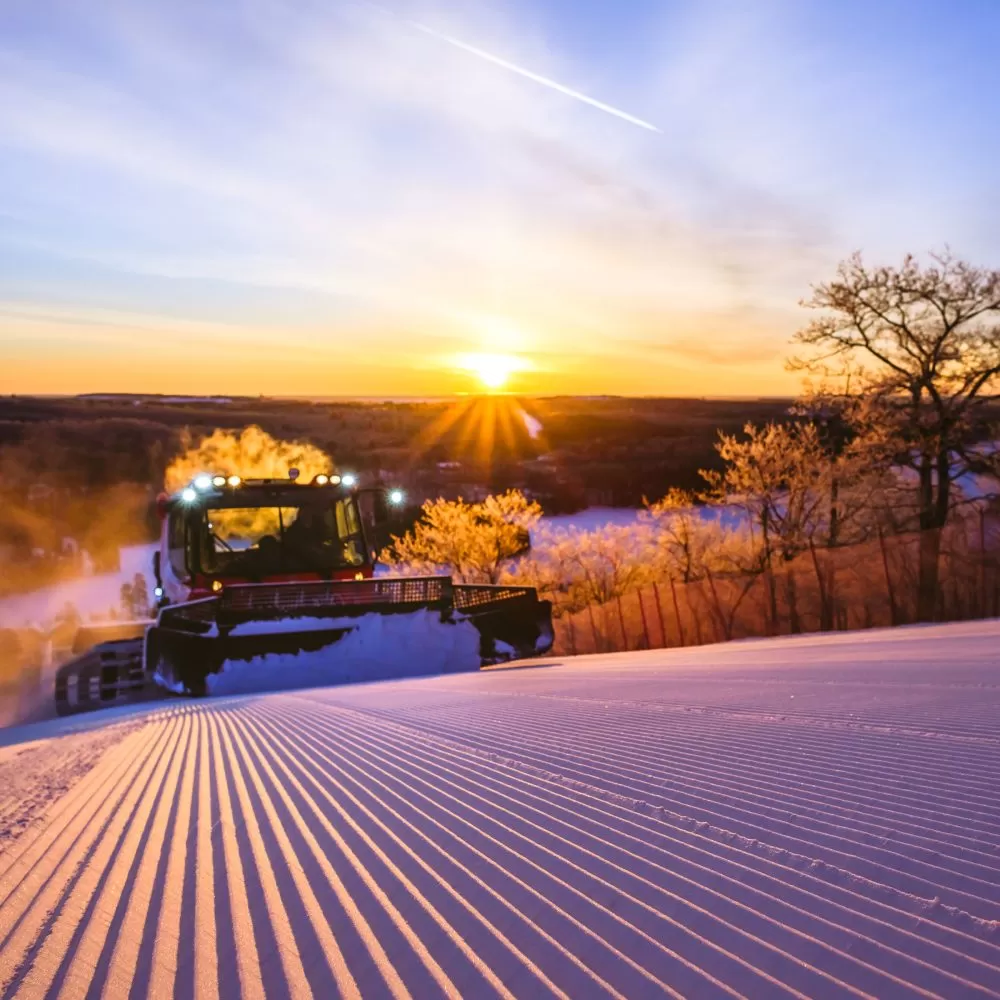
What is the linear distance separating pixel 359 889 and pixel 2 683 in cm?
1958

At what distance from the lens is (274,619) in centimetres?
1392

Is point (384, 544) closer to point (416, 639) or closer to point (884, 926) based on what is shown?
point (416, 639)

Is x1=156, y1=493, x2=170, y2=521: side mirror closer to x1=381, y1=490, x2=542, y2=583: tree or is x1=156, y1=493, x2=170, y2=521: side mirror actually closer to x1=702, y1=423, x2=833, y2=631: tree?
x1=702, y1=423, x2=833, y2=631: tree

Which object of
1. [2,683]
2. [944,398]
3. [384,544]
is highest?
[944,398]

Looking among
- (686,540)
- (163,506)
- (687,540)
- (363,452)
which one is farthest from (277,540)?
(363,452)

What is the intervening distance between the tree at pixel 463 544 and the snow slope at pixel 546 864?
123 ft

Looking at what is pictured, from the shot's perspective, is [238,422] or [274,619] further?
[238,422]

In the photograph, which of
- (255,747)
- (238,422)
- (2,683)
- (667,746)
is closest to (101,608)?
(2,683)

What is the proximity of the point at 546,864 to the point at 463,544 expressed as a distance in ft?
139

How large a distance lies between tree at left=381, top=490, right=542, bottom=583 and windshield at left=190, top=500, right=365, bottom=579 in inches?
1072

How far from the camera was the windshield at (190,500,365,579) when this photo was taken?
50.1 feet

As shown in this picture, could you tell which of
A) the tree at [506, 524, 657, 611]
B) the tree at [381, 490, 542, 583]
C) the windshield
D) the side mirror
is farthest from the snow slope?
the tree at [506, 524, 657, 611]

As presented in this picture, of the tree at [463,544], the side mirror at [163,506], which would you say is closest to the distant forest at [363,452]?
the tree at [463,544]

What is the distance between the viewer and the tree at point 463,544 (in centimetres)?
4512
